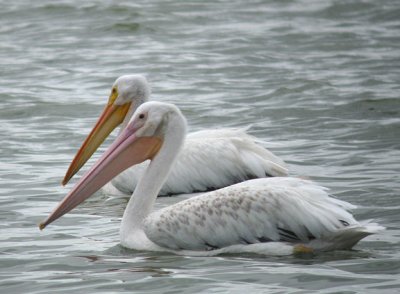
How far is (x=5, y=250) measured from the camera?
20.8 feet

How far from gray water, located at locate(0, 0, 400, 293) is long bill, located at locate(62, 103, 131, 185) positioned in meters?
0.35

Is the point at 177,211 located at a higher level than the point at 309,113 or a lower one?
higher

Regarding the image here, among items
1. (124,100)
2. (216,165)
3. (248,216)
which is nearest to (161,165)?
(248,216)

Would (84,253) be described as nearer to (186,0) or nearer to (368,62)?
(368,62)

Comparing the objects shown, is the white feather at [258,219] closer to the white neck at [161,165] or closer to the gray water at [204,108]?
the gray water at [204,108]

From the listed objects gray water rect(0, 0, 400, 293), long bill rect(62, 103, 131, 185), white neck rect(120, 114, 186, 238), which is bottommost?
gray water rect(0, 0, 400, 293)

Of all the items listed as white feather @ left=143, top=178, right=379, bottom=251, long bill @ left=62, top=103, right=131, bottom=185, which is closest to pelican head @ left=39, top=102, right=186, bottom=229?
white feather @ left=143, top=178, right=379, bottom=251

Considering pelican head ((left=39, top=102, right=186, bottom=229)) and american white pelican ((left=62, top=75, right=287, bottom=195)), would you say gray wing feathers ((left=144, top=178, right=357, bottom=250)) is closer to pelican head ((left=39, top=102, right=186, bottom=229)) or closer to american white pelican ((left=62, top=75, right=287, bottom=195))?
pelican head ((left=39, top=102, right=186, bottom=229))

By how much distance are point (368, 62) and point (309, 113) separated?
2.89 metres

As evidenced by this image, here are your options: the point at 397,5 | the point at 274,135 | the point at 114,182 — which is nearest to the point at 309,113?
the point at 274,135

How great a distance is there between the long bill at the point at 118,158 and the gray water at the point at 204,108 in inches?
12.8

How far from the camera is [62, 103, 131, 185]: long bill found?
7.79 m

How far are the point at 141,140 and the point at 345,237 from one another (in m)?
1.42

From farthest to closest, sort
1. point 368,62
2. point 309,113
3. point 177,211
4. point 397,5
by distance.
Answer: point 397,5 → point 368,62 → point 309,113 → point 177,211
